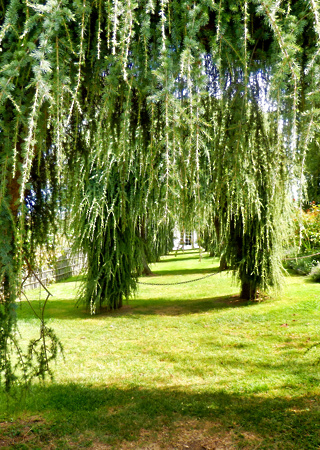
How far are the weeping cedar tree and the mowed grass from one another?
0.62 m

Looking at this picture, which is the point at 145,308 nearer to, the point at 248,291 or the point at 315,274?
the point at 248,291

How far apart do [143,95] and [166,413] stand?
9.15 ft

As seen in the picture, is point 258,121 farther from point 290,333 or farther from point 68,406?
point 290,333

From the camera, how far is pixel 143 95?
63.4 inches

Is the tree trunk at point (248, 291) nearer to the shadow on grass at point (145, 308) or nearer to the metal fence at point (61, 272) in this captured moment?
the shadow on grass at point (145, 308)

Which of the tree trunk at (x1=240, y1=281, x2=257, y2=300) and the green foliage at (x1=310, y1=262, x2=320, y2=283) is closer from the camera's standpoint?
the tree trunk at (x1=240, y1=281, x2=257, y2=300)

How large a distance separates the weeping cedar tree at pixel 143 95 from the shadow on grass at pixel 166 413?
64.0 inches

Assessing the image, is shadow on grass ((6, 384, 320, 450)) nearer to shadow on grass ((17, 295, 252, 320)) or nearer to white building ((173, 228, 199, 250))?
white building ((173, 228, 199, 250))

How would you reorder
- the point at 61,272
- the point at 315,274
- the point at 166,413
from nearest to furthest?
the point at 166,413
the point at 315,274
the point at 61,272

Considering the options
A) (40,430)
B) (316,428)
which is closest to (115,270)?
(40,430)

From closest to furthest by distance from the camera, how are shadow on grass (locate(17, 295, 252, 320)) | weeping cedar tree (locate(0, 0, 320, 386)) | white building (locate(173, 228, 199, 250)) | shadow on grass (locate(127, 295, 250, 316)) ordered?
weeping cedar tree (locate(0, 0, 320, 386)) → white building (locate(173, 228, 199, 250)) → shadow on grass (locate(17, 295, 252, 320)) → shadow on grass (locate(127, 295, 250, 316))

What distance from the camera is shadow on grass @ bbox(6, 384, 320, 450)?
2.81m

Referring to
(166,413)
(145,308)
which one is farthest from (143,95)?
(145,308)

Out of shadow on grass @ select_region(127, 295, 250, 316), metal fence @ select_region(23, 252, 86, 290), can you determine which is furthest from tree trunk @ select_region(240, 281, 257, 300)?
metal fence @ select_region(23, 252, 86, 290)
